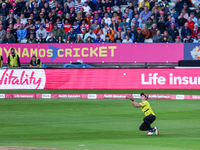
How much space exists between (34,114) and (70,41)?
12.9m

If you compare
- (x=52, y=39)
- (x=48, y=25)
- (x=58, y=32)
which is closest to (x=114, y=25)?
(x=58, y=32)

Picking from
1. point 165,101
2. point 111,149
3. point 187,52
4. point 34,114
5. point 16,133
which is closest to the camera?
point 111,149

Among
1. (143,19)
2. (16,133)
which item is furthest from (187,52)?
(16,133)

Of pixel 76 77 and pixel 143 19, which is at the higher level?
pixel 143 19

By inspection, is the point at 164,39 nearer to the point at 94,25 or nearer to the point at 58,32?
the point at 94,25

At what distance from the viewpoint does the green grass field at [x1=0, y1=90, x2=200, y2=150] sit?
10.9 meters

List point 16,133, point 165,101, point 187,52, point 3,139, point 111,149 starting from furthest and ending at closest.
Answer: point 187,52, point 165,101, point 16,133, point 3,139, point 111,149

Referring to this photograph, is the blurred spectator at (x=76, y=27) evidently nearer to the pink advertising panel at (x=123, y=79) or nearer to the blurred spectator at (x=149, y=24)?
the blurred spectator at (x=149, y=24)

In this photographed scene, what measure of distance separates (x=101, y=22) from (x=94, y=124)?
1611cm

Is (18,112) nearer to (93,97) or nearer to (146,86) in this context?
(93,97)

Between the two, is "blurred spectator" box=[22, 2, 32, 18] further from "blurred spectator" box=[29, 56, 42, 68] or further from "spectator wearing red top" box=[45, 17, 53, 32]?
"blurred spectator" box=[29, 56, 42, 68]

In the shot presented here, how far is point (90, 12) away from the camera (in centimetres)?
3002

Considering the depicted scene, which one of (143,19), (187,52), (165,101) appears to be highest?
(143,19)

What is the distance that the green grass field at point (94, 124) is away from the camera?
10.9 meters
